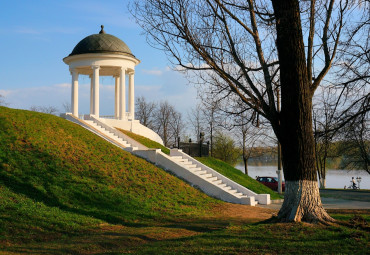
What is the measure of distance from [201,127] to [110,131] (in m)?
25.9

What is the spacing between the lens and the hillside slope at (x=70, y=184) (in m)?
10.9

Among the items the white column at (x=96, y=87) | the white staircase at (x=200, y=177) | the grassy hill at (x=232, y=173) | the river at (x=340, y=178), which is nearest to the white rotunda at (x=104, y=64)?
the white column at (x=96, y=87)

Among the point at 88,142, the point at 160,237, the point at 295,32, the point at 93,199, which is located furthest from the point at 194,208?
the point at 295,32

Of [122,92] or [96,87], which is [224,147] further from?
[96,87]

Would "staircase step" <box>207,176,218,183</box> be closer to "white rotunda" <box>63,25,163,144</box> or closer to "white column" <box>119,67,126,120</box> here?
"white rotunda" <box>63,25,163,144</box>

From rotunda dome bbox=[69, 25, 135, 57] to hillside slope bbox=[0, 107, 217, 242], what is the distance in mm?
9572

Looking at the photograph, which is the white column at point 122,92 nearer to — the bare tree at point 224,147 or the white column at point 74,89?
the white column at point 74,89

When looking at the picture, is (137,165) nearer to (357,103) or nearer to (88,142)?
(88,142)

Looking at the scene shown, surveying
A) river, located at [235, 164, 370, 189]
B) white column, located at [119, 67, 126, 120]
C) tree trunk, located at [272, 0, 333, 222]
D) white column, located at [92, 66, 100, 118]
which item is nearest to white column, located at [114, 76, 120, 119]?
white column, located at [119, 67, 126, 120]

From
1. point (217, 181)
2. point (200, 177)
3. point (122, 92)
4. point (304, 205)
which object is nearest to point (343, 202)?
point (217, 181)

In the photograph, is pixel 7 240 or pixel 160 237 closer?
pixel 7 240

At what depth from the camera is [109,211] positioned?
40.7 feet

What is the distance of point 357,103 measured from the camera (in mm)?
11492

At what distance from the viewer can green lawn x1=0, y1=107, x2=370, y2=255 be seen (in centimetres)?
783
